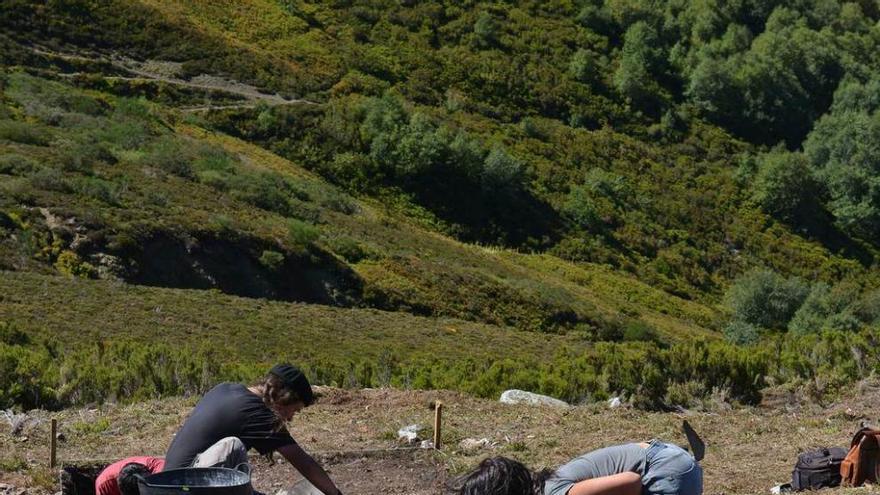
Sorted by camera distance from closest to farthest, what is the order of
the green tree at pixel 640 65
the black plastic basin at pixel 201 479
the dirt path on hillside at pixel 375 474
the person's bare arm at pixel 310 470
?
1. the black plastic basin at pixel 201 479
2. the person's bare arm at pixel 310 470
3. the dirt path on hillside at pixel 375 474
4. the green tree at pixel 640 65

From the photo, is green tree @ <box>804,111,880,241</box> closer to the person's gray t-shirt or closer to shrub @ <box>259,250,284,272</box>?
shrub @ <box>259,250,284,272</box>

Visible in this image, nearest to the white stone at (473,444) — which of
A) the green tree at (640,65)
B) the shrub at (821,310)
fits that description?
the shrub at (821,310)

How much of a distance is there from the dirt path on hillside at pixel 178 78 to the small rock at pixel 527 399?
1777 inches

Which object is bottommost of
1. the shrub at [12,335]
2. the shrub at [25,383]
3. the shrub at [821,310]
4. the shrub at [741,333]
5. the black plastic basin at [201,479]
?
the shrub at [741,333]

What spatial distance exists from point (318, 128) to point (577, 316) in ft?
67.3

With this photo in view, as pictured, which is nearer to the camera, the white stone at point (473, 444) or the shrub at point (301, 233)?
the white stone at point (473, 444)

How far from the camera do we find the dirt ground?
29.9 ft

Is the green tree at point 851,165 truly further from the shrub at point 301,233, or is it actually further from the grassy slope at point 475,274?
the shrub at point 301,233

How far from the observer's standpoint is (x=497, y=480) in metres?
4.39

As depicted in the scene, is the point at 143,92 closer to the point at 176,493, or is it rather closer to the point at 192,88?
the point at 192,88

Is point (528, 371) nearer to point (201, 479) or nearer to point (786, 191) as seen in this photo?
point (201, 479)

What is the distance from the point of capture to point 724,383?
537 inches

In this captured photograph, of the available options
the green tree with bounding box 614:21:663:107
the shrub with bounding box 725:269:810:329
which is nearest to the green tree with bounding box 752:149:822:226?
the green tree with bounding box 614:21:663:107

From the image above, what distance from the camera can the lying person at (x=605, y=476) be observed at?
441 cm
